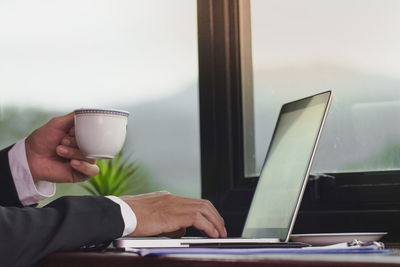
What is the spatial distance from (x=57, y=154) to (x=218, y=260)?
93cm

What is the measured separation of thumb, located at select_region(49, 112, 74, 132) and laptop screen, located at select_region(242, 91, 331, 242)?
0.50 meters

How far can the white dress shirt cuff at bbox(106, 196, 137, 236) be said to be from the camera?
3.75ft

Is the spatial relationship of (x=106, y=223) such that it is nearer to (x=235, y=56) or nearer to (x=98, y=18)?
(x=235, y=56)

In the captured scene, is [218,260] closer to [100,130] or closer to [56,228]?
[56,228]

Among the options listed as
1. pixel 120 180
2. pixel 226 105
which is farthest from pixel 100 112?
pixel 120 180

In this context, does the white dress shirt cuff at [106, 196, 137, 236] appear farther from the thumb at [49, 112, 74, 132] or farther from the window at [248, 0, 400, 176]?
the window at [248, 0, 400, 176]

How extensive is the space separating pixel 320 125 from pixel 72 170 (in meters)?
0.66

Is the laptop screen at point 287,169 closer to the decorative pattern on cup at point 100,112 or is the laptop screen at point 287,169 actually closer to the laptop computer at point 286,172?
the laptop computer at point 286,172

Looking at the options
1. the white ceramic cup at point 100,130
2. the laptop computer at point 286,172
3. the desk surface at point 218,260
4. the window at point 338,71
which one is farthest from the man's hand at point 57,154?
the window at point 338,71

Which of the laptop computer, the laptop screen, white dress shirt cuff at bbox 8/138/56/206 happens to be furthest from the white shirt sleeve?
the laptop screen

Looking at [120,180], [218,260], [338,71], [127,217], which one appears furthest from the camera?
[120,180]

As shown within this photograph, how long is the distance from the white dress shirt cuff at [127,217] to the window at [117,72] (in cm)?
101

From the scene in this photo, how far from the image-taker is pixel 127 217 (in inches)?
45.4

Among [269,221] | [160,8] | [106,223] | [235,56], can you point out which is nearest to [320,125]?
[269,221]
